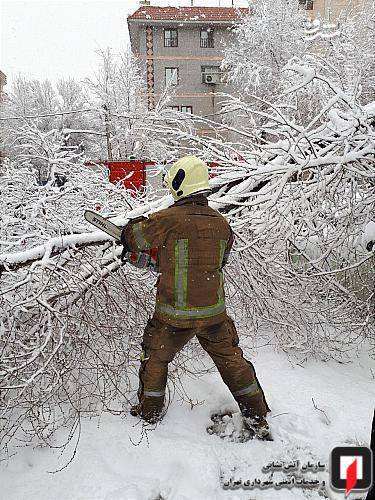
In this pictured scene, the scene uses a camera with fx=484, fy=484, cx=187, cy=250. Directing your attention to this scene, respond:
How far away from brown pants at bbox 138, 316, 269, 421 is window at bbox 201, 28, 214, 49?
30.0 m

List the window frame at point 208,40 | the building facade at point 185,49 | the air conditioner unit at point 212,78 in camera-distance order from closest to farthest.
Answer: the air conditioner unit at point 212,78 < the building facade at point 185,49 < the window frame at point 208,40

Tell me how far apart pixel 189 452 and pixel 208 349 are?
0.67 metres

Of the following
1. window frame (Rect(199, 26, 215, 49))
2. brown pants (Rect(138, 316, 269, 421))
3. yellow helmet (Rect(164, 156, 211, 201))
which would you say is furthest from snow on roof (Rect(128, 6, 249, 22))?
brown pants (Rect(138, 316, 269, 421))

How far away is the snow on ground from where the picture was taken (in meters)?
2.87

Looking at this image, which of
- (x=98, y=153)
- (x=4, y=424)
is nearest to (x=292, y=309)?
(x=4, y=424)

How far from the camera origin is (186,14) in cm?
2984

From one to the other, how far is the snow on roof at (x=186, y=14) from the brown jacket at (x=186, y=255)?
29.3 m

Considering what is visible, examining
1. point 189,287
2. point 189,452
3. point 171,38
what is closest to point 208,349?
point 189,287

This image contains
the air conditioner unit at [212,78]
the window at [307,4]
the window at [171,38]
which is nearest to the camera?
the air conditioner unit at [212,78]

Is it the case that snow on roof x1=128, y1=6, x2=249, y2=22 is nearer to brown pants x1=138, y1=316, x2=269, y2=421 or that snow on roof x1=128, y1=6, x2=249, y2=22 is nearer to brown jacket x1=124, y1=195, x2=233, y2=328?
brown jacket x1=124, y1=195, x2=233, y2=328

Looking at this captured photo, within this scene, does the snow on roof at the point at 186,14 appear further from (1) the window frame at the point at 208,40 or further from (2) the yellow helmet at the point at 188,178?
(2) the yellow helmet at the point at 188,178

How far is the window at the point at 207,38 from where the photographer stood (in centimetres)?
3020

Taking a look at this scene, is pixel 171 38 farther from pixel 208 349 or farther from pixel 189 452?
pixel 189 452

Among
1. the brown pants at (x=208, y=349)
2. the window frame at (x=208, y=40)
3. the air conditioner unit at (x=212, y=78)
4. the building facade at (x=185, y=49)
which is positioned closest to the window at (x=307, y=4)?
the building facade at (x=185, y=49)
